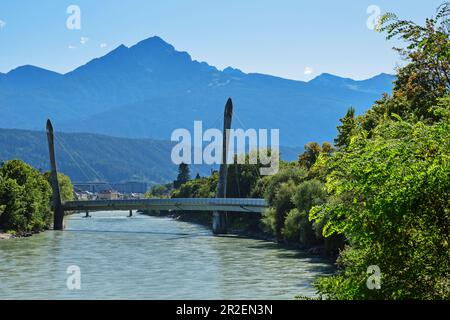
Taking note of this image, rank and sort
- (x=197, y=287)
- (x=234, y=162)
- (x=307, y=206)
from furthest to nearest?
(x=234, y=162) < (x=307, y=206) < (x=197, y=287)

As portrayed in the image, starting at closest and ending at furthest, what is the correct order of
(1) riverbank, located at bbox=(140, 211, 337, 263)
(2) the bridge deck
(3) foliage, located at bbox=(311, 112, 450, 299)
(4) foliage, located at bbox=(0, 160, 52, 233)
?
(3) foliage, located at bbox=(311, 112, 450, 299)
(1) riverbank, located at bbox=(140, 211, 337, 263)
(2) the bridge deck
(4) foliage, located at bbox=(0, 160, 52, 233)

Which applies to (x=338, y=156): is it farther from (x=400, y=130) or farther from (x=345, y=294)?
(x=345, y=294)

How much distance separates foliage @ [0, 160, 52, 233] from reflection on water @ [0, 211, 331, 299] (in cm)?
1298

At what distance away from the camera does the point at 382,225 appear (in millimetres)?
13297

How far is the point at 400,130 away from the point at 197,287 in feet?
113

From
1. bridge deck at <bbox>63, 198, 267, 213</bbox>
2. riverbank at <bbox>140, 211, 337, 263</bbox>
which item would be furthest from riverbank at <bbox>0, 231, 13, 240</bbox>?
riverbank at <bbox>140, 211, 337, 263</bbox>

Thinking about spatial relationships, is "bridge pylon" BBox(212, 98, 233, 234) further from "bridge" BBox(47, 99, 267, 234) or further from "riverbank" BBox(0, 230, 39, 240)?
"riverbank" BBox(0, 230, 39, 240)

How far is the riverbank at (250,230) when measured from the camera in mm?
68944

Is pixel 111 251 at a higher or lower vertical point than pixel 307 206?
lower

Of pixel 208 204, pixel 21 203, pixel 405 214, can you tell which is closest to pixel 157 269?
pixel 405 214

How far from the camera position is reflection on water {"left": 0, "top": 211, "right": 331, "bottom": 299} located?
44250mm

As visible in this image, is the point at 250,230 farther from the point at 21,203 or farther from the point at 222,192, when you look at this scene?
the point at 21,203

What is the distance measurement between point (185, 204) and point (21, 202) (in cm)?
2776
